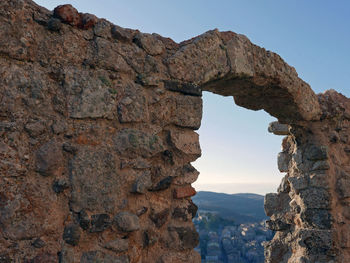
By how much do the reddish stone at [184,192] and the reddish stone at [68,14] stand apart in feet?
3.63

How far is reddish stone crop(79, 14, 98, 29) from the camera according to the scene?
70.6 inches

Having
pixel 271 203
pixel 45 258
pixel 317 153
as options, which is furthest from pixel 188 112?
pixel 271 203

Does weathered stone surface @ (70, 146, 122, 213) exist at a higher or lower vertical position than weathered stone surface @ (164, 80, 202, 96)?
lower

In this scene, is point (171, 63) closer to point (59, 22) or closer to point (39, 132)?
point (59, 22)

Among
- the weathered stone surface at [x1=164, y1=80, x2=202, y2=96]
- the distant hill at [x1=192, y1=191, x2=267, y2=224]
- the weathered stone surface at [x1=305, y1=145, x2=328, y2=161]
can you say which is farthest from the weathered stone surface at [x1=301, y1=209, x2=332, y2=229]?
the distant hill at [x1=192, y1=191, x2=267, y2=224]

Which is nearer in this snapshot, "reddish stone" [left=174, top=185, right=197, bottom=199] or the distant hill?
"reddish stone" [left=174, top=185, right=197, bottom=199]

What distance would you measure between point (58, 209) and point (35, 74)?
0.66 m

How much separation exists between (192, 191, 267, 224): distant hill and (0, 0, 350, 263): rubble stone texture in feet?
60.1

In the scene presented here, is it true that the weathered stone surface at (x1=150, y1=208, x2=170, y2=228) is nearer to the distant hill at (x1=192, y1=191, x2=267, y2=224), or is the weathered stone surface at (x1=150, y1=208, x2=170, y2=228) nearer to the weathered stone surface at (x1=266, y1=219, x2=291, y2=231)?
the weathered stone surface at (x1=266, y1=219, x2=291, y2=231)

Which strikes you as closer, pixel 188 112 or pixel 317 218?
pixel 188 112

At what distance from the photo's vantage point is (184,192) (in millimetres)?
2012

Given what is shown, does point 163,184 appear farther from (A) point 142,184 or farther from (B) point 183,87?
(B) point 183,87

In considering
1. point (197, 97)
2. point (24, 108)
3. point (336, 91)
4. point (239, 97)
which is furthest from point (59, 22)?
point (336, 91)

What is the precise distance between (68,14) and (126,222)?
113cm
